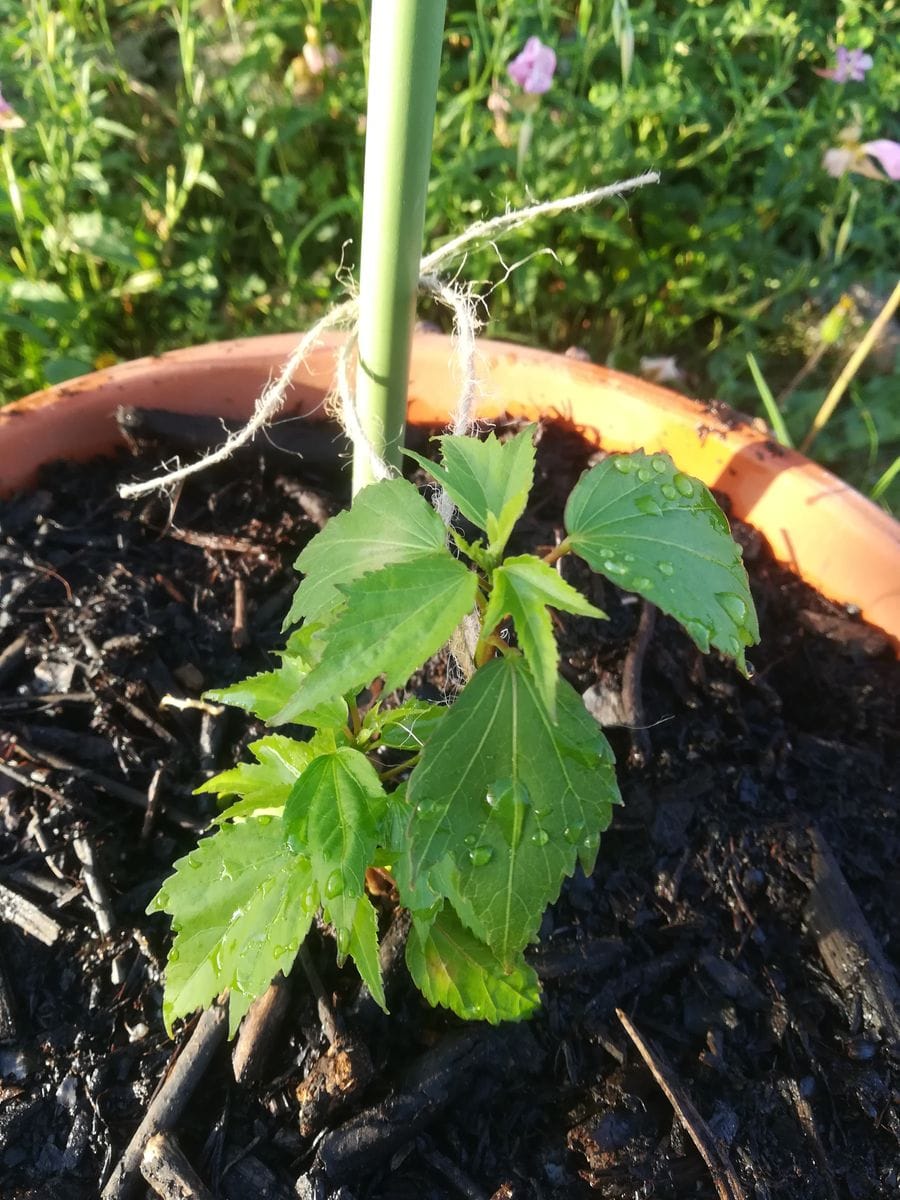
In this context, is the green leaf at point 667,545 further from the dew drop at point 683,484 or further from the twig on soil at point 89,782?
the twig on soil at point 89,782

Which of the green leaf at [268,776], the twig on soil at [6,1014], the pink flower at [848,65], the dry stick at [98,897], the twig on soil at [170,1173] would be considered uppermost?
the pink flower at [848,65]

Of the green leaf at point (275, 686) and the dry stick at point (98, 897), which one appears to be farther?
the dry stick at point (98, 897)

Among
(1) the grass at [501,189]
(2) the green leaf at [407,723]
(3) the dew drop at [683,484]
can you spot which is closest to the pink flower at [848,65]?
(1) the grass at [501,189]

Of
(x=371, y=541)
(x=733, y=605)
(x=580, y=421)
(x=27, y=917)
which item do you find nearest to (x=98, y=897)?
(x=27, y=917)

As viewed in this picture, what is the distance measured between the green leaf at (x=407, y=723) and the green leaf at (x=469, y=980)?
0.21 metres

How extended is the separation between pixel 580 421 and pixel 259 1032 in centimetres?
109

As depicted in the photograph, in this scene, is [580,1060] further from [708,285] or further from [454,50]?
[454,50]

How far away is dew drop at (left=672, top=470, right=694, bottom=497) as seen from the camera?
826 millimetres

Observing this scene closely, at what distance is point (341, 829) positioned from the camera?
79 cm

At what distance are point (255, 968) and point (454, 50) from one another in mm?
2481

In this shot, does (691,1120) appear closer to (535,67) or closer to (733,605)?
(733,605)

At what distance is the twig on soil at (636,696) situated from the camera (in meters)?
1.23

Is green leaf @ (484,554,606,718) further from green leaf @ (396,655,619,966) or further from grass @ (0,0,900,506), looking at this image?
grass @ (0,0,900,506)

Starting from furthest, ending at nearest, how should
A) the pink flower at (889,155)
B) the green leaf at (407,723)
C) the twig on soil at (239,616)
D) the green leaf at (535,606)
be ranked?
the pink flower at (889,155)
the twig on soil at (239,616)
the green leaf at (407,723)
the green leaf at (535,606)
